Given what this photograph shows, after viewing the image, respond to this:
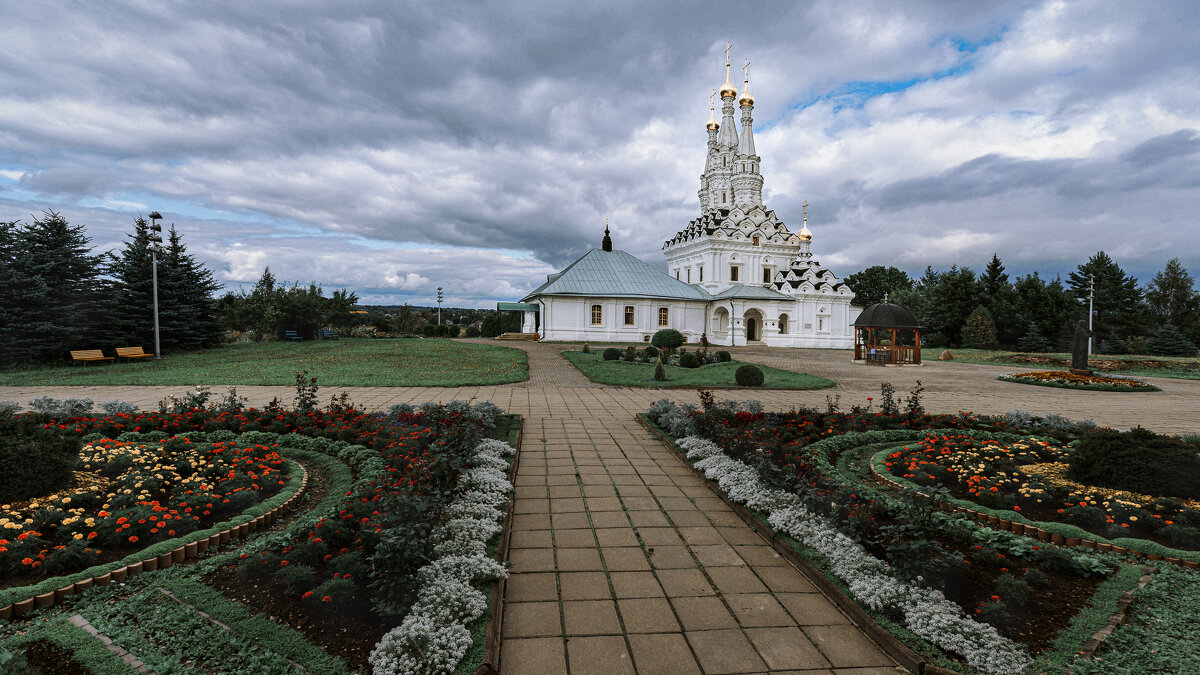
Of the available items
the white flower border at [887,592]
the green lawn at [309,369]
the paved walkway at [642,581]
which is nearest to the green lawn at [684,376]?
the green lawn at [309,369]

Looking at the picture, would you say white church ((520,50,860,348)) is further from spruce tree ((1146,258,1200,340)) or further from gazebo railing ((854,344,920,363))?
spruce tree ((1146,258,1200,340))

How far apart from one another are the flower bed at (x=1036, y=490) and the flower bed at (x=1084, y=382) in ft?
37.6

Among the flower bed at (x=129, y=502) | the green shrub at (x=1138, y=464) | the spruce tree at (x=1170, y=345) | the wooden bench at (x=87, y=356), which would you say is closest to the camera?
the flower bed at (x=129, y=502)

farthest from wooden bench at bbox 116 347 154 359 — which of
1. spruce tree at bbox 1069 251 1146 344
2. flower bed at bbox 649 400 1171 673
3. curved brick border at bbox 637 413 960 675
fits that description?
spruce tree at bbox 1069 251 1146 344

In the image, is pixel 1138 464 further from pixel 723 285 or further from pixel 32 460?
pixel 723 285

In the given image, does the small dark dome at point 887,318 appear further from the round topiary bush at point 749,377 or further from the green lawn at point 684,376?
the round topiary bush at point 749,377

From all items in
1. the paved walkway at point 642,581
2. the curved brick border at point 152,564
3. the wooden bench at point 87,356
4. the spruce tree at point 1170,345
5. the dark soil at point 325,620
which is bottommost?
the paved walkway at point 642,581

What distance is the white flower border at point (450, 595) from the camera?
8.43 ft

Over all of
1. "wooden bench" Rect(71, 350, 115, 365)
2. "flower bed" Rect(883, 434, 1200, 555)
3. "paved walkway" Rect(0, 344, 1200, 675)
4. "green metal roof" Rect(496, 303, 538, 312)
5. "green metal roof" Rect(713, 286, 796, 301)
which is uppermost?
"green metal roof" Rect(713, 286, 796, 301)

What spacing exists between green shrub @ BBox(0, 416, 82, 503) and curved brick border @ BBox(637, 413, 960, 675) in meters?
6.09

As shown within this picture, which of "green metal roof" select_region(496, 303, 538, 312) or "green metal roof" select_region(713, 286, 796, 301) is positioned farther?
"green metal roof" select_region(713, 286, 796, 301)

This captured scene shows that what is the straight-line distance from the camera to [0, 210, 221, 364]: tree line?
17.7m

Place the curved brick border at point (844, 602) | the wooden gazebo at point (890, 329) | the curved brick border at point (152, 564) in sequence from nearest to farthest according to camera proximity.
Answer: the curved brick border at point (844, 602), the curved brick border at point (152, 564), the wooden gazebo at point (890, 329)

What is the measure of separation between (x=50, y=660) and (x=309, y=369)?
15.1 metres
